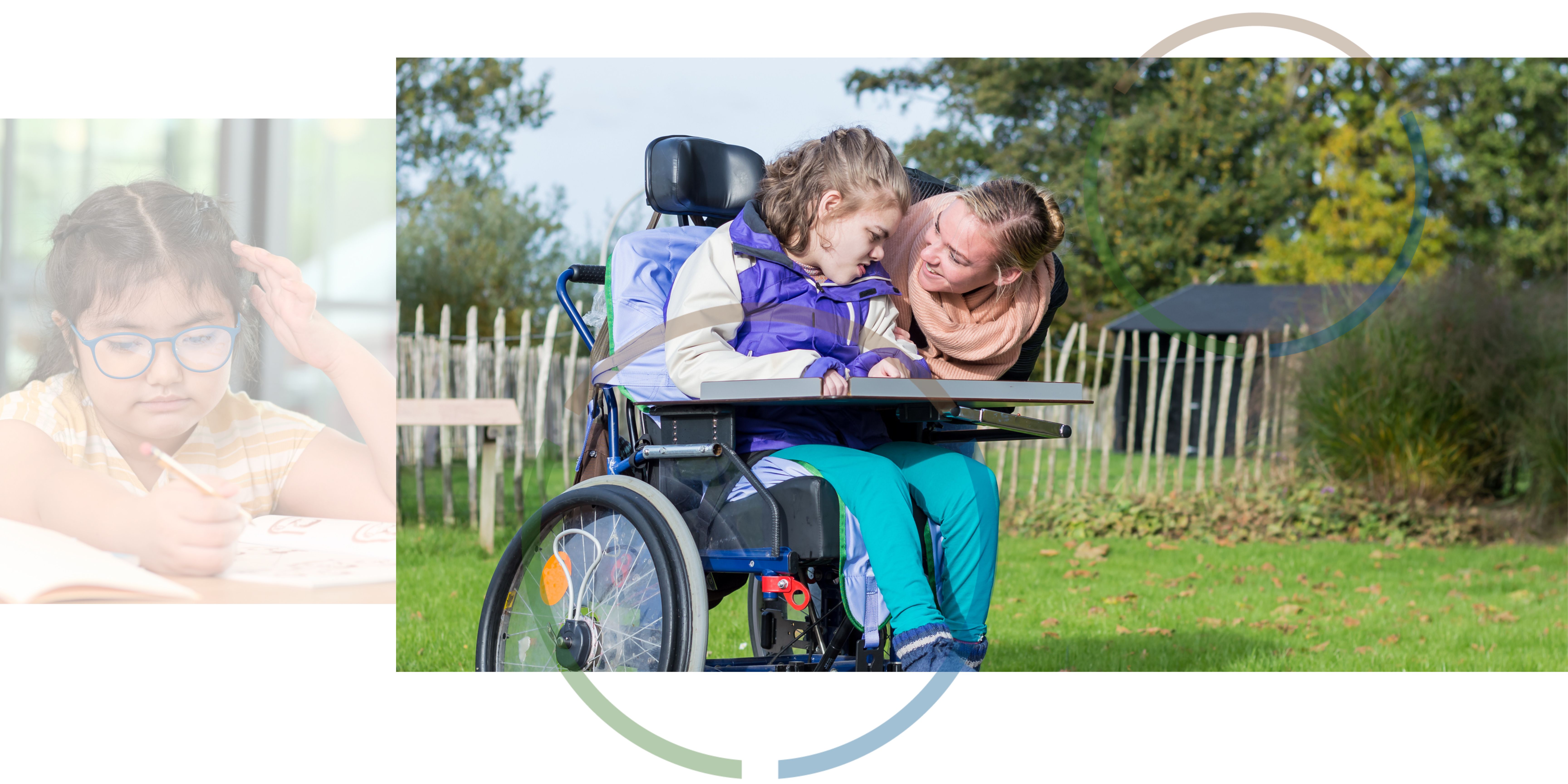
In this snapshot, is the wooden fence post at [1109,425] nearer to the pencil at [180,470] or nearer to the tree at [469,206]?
the pencil at [180,470]

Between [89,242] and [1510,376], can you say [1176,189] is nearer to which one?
[1510,376]


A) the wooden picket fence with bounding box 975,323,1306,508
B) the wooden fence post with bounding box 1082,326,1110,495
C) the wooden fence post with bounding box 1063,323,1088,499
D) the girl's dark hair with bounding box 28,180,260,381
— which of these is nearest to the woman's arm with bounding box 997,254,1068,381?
the girl's dark hair with bounding box 28,180,260,381

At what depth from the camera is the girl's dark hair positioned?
3.90 m

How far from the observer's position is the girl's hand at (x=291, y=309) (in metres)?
4.03

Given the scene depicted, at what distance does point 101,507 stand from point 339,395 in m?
0.84

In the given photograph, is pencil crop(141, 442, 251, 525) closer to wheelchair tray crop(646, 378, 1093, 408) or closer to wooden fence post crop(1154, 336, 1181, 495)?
wheelchair tray crop(646, 378, 1093, 408)

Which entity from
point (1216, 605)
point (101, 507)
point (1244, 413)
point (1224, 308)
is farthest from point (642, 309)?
point (1224, 308)

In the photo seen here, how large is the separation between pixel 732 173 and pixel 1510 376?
6.23 metres

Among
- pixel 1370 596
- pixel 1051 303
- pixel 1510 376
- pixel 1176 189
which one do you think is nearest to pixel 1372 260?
pixel 1176 189

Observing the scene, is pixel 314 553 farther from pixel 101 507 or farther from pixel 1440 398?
pixel 1440 398

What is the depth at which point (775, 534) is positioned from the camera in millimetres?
2223

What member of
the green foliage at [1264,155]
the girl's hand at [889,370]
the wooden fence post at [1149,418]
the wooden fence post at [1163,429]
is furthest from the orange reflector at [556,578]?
the green foliage at [1264,155]

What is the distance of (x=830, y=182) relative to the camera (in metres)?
2.34

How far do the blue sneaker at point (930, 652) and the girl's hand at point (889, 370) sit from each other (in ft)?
1.66
